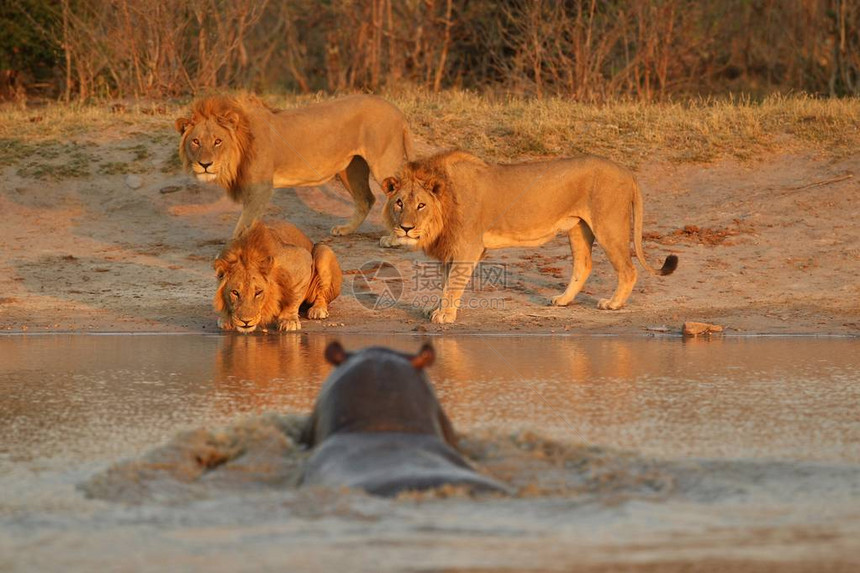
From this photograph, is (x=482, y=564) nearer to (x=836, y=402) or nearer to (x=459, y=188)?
(x=836, y=402)

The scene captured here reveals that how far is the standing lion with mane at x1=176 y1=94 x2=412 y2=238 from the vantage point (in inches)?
440

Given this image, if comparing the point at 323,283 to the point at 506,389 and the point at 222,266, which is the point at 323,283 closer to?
the point at 222,266

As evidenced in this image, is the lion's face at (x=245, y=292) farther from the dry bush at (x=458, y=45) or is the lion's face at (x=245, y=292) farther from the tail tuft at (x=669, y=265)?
the dry bush at (x=458, y=45)

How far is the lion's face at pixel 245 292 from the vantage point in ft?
29.9

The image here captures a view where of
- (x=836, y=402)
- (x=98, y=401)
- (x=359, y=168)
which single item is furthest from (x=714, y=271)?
(x=98, y=401)

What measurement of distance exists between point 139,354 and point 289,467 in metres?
3.43

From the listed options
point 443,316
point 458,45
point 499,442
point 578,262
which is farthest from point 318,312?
point 458,45

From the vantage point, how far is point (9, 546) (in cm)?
403

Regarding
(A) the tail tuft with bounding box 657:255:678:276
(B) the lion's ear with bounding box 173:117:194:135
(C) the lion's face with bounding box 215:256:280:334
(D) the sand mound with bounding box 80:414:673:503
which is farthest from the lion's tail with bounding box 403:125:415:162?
(D) the sand mound with bounding box 80:414:673:503

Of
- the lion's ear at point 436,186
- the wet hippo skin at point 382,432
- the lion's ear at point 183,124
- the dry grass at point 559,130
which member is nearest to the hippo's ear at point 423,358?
the wet hippo skin at point 382,432

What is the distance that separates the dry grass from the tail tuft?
143 inches

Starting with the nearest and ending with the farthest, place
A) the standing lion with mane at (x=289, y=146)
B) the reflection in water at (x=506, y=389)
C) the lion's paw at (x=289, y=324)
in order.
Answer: the reflection in water at (x=506, y=389) → the lion's paw at (x=289, y=324) → the standing lion with mane at (x=289, y=146)

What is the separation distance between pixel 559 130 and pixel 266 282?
587 centimetres

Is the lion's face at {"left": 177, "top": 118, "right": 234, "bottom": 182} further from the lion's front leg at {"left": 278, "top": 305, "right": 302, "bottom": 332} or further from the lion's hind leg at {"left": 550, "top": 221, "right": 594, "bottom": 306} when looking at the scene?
the lion's hind leg at {"left": 550, "top": 221, "right": 594, "bottom": 306}
